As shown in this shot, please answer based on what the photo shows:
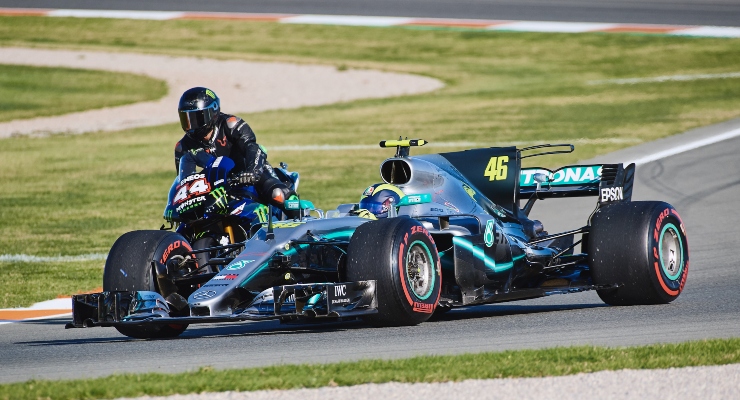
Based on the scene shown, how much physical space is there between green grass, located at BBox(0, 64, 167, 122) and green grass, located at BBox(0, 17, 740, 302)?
8.42ft

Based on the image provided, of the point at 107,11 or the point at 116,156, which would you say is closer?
the point at 116,156

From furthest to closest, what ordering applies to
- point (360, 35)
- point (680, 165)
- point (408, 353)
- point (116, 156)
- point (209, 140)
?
point (360, 35) → point (116, 156) → point (680, 165) → point (209, 140) → point (408, 353)

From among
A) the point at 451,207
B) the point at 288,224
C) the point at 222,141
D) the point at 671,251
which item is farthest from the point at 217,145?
the point at 671,251

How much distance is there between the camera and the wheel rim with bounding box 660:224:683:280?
1089 centimetres

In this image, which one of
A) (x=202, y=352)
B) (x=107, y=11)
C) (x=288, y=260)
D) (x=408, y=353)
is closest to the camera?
(x=408, y=353)

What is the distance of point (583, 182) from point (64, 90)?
25.3 m

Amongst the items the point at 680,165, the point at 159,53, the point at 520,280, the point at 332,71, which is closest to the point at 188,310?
the point at 520,280

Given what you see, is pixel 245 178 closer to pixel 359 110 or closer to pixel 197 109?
pixel 197 109

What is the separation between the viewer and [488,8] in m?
39.1

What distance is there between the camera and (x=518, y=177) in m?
11.9

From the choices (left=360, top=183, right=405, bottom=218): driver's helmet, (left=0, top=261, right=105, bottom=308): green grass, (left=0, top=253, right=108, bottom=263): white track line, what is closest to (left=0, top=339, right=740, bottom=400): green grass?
(left=360, top=183, right=405, bottom=218): driver's helmet

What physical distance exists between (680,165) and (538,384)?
47.5 feet

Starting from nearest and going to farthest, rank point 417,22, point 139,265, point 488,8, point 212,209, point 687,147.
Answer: point 139,265, point 212,209, point 687,147, point 417,22, point 488,8

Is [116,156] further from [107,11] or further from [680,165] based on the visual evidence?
[107,11]
